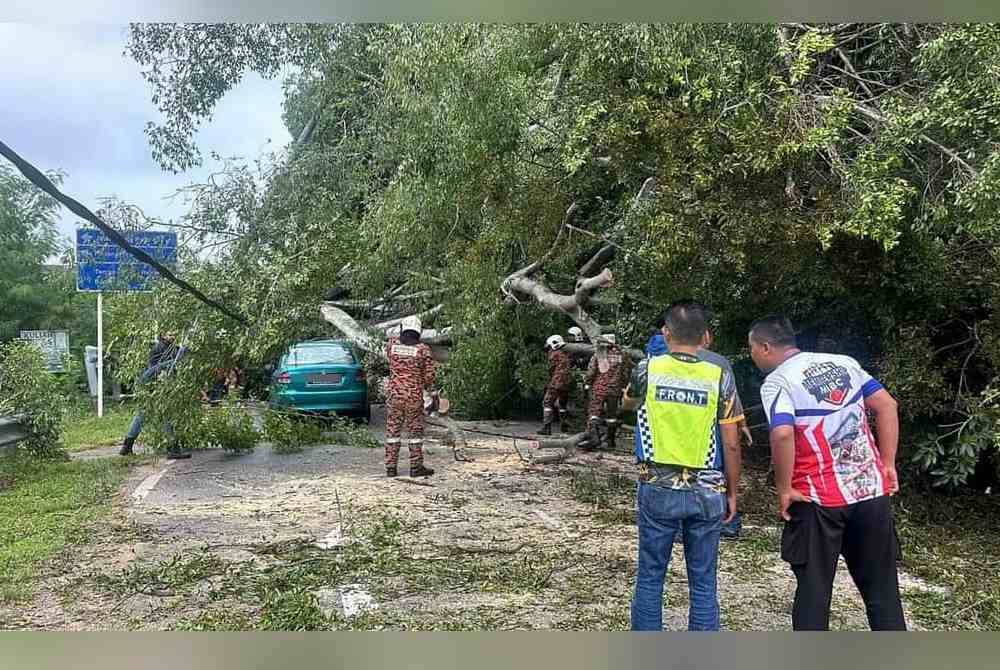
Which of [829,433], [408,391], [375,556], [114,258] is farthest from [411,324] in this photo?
[829,433]

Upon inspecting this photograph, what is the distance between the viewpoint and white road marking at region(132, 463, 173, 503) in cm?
564

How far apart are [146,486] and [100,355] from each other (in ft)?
3.21

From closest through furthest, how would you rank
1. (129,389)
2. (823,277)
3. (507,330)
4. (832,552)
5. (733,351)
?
(832,552) → (823,277) → (733,351) → (129,389) → (507,330)

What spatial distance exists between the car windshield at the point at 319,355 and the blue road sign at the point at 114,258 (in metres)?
1.25

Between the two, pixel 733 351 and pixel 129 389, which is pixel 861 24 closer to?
pixel 733 351

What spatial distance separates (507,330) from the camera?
21.3 feet

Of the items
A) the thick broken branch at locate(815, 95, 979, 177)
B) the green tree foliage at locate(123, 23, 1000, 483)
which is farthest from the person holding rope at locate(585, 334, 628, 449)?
the thick broken branch at locate(815, 95, 979, 177)

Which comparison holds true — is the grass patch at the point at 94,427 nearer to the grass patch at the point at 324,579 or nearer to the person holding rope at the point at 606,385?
the grass patch at the point at 324,579

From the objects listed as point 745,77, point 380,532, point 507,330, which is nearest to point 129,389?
point 380,532

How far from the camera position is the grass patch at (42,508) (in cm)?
466

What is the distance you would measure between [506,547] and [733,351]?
1987mm

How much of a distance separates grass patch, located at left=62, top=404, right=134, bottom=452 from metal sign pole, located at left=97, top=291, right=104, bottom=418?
0.05 meters

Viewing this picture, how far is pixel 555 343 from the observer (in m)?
6.61

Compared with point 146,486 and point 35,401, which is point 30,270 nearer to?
point 35,401
